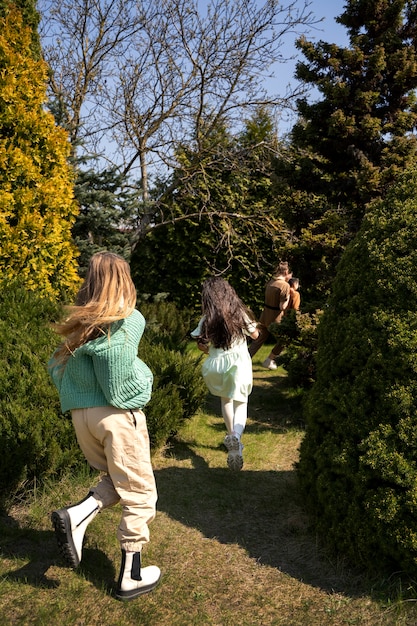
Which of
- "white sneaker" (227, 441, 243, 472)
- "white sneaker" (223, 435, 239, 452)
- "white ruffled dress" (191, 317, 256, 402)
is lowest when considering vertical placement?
"white sneaker" (227, 441, 243, 472)

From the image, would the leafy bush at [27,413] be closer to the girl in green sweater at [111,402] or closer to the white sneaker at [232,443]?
the girl in green sweater at [111,402]

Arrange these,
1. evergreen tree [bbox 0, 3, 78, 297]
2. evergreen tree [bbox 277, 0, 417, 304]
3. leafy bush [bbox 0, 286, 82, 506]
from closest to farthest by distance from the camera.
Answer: leafy bush [bbox 0, 286, 82, 506] → evergreen tree [bbox 0, 3, 78, 297] → evergreen tree [bbox 277, 0, 417, 304]

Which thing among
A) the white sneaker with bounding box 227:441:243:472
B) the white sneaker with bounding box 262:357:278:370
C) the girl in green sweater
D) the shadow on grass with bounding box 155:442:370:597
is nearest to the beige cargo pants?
the girl in green sweater

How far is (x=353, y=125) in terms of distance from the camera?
6.00m

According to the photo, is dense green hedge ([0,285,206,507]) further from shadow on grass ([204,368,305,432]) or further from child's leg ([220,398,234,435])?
shadow on grass ([204,368,305,432])

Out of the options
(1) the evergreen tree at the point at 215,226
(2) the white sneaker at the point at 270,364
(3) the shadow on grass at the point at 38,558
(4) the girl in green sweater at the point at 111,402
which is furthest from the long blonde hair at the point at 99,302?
(1) the evergreen tree at the point at 215,226

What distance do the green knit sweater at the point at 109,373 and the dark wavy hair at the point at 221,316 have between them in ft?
6.14

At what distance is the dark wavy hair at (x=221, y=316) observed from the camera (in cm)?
499

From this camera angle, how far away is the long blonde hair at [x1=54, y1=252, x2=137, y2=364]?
9.70ft

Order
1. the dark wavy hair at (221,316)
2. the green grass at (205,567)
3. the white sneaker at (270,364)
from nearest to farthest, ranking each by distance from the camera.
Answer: the green grass at (205,567) → the dark wavy hair at (221,316) → the white sneaker at (270,364)

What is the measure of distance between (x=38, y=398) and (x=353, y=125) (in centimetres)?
426

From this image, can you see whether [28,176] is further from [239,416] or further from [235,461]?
[235,461]

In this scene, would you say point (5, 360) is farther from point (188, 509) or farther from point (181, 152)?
point (181, 152)

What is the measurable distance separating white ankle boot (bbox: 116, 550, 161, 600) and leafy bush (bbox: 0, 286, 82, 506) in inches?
46.7
